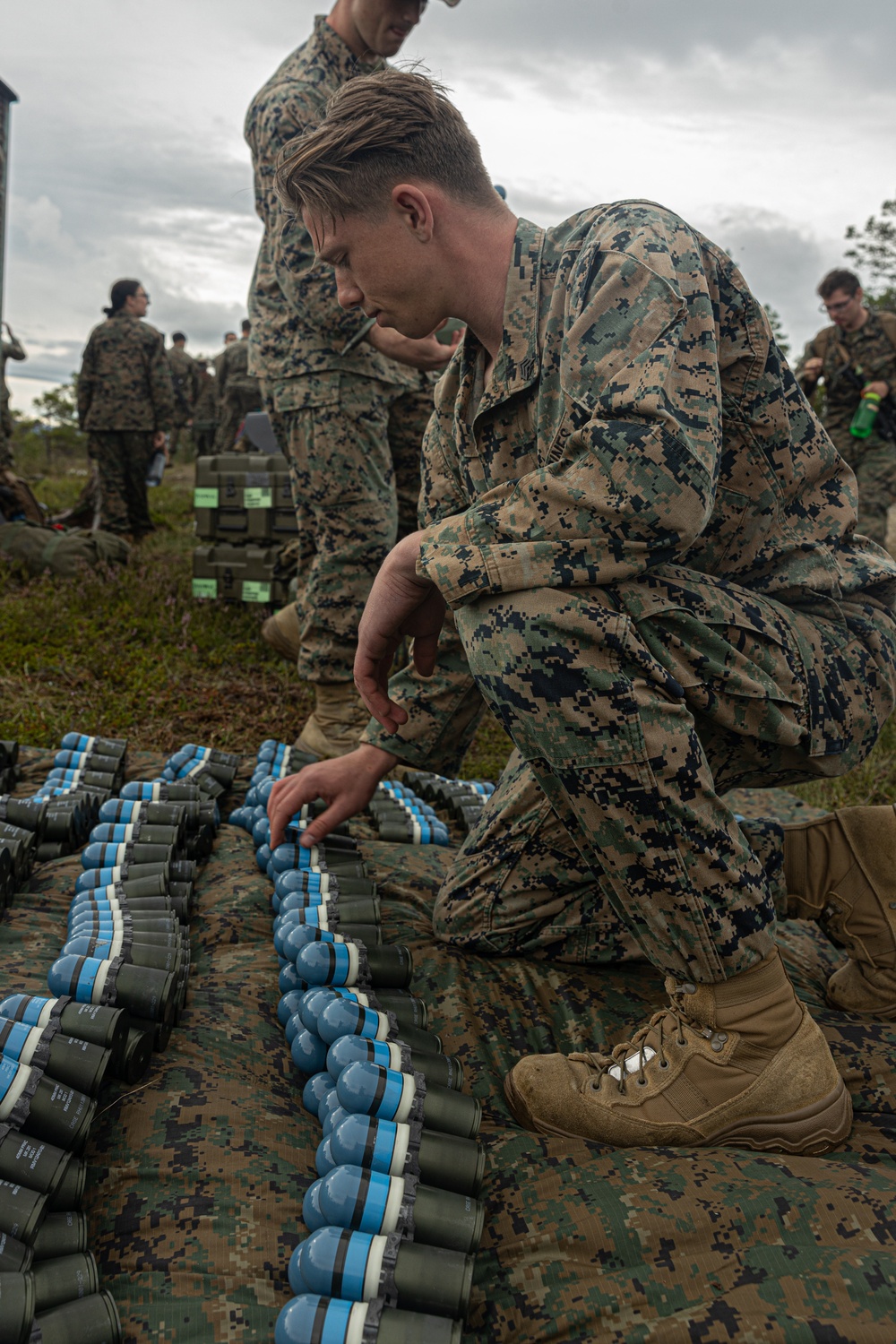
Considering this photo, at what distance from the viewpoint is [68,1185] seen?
1.63 meters

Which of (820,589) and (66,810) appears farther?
(66,810)

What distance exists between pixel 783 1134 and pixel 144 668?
454 centimetres

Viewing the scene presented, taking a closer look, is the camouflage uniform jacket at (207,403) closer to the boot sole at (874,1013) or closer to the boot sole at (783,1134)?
the boot sole at (874,1013)

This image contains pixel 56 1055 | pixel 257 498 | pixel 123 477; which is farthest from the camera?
pixel 123 477

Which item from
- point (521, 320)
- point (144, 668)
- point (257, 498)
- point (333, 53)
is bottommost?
point (144, 668)

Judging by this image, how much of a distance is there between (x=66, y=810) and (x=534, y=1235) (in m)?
2.06

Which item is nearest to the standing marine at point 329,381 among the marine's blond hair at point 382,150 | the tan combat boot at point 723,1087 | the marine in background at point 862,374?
the marine's blond hair at point 382,150

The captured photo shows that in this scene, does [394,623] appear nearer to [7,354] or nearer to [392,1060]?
[392,1060]

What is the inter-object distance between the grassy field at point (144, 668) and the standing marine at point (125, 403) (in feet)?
6.57

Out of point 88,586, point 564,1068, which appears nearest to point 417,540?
point 564,1068

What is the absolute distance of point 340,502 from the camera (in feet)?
14.4

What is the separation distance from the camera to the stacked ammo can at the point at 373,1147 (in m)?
1.47

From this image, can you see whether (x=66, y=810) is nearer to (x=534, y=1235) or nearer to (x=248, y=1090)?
(x=248, y=1090)

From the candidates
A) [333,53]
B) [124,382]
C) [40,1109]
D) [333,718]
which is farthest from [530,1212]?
[124,382]
